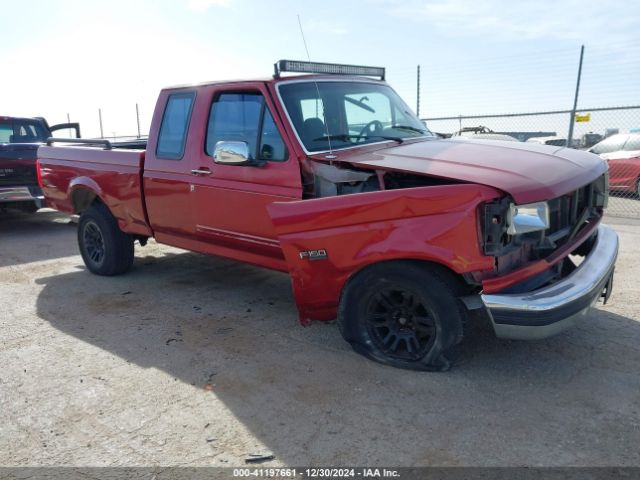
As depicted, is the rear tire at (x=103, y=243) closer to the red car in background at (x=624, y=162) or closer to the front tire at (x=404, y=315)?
the front tire at (x=404, y=315)

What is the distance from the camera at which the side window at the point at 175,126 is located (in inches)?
191

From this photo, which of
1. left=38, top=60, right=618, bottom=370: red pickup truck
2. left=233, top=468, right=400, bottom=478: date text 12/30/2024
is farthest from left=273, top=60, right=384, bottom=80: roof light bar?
left=233, top=468, right=400, bottom=478: date text 12/30/2024

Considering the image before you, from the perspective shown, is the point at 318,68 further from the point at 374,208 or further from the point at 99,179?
the point at 99,179

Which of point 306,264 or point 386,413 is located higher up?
point 306,264

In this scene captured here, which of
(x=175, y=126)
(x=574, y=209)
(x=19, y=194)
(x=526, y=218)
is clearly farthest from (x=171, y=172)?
(x=19, y=194)

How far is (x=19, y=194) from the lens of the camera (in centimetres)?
859

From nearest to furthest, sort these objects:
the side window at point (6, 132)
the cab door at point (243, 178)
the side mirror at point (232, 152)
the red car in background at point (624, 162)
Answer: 1. the side mirror at point (232, 152)
2. the cab door at point (243, 178)
3. the side window at point (6, 132)
4. the red car in background at point (624, 162)

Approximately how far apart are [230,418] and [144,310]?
2.18 m

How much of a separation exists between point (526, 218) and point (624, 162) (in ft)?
30.3

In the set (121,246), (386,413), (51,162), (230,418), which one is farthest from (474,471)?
(51,162)

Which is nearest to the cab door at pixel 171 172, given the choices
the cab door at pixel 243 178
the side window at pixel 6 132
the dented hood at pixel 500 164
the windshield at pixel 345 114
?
the cab door at pixel 243 178

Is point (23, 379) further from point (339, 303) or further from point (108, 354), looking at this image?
point (339, 303)

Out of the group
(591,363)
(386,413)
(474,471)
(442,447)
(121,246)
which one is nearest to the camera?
(474,471)

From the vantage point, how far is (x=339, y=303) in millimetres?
3686
